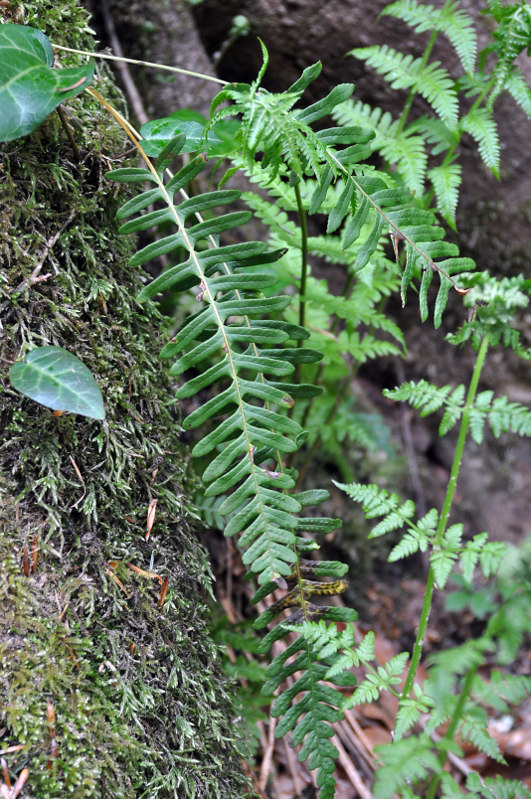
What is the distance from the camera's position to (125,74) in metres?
2.77

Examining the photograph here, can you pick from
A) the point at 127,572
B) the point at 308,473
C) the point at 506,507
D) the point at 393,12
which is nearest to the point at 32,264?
the point at 127,572

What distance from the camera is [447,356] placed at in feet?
11.7

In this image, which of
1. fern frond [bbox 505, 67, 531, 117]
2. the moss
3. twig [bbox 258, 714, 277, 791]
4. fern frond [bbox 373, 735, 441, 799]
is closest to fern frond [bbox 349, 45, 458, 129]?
fern frond [bbox 505, 67, 531, 117]

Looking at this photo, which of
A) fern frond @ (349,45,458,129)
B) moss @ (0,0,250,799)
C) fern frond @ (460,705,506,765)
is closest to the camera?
fern frond @ (460,705,506,765)

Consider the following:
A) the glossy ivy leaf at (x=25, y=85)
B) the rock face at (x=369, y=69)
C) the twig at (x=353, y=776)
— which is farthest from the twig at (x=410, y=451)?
the glossy ivy leaf at (x=25, y=85)

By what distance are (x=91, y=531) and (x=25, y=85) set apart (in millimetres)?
1167

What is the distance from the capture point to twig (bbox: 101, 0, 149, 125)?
2.71 meters

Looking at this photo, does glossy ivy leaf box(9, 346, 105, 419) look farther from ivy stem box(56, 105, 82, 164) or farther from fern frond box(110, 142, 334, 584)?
ivy stem box(56, 105, 82, 164)

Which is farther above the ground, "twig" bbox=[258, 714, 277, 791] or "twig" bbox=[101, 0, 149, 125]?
"twig" bbox=[101, 0, 149, 125]

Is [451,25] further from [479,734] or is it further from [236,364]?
[479,734]

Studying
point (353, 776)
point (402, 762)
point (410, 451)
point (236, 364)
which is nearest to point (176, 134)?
point (236, 364)

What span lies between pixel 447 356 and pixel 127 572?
8.81ft

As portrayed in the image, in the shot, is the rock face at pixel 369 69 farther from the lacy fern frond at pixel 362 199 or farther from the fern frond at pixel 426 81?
the lacy fern frond at pixel 362 199

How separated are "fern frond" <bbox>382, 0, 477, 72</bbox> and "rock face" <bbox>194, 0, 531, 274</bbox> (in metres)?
0.87
